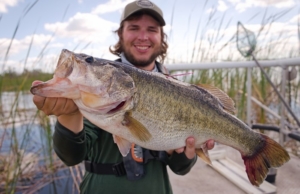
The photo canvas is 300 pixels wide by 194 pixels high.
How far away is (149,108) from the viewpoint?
1.67 meters

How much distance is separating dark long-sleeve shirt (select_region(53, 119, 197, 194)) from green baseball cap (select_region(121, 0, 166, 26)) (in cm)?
114

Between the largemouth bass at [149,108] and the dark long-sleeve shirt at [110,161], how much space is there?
0.38 m

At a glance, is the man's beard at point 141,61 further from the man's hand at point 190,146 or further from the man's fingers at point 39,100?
the man's fingers at point 39,100

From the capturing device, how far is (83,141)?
6.19 feet

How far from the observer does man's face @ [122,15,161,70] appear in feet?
8.89

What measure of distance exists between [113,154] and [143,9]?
4.51 ft

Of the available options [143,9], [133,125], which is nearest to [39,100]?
[133,125]

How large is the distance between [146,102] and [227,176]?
7.35 ft

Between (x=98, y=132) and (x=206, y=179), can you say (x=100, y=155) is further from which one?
(x=206, y=179)

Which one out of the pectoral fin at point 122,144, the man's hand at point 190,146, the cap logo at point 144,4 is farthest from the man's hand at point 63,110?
the cap logo at point 144,4

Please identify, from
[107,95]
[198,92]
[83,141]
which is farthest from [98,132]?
[198,92]

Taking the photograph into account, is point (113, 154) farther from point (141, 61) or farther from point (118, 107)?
point (141, 61)

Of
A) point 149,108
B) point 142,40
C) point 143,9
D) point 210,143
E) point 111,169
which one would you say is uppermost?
point 143,9

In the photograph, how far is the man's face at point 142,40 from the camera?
8.89 ft
